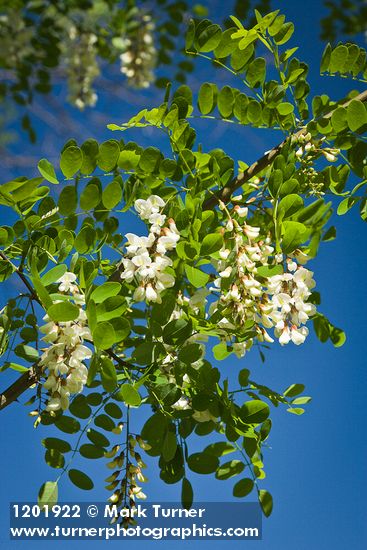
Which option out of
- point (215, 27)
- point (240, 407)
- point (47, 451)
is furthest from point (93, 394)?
point (215, 27)

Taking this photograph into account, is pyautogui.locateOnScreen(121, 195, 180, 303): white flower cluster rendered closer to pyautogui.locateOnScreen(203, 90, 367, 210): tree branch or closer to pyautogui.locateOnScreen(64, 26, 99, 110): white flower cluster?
pyautogui.locateOnScreen(203, 90, 367, 210): tree branch

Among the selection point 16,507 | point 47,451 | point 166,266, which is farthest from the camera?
point 16,507

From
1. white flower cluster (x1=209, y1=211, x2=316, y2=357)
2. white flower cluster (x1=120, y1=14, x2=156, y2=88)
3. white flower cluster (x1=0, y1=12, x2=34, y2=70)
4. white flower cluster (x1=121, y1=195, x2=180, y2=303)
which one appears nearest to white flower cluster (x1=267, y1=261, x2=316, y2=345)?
white flower cluster (x1=209, y1=211, x2=316, y2=357)

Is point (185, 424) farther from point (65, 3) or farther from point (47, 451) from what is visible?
point (65, 3)

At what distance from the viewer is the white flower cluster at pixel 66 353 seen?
63cm

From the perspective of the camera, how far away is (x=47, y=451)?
0.76 metres

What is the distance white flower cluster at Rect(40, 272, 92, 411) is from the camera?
63 centimetres

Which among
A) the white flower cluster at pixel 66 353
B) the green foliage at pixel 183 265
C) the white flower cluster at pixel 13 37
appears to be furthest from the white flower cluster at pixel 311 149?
the white flower cluster at pixel 13 37

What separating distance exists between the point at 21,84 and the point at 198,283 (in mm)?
1842

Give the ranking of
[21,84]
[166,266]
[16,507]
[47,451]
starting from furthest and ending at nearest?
[21,84] < [16,507] < [47,451] < [166,266]

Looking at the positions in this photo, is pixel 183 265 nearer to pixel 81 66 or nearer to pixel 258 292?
pixel 258 292

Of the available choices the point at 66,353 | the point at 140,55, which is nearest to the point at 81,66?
the point at 140,55

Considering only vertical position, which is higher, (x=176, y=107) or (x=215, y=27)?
(x=215, y=27)

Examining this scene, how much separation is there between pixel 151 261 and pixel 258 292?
0.12 metres
